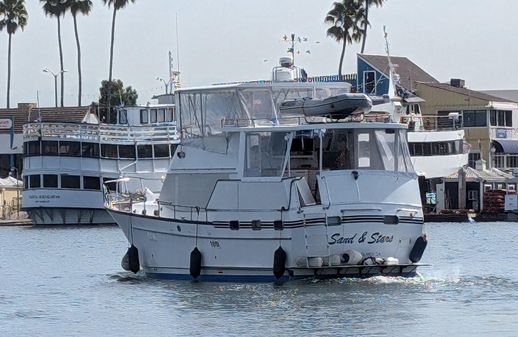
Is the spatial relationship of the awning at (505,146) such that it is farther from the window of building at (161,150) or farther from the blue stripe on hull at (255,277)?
the blue stripe on hull at (255,277)

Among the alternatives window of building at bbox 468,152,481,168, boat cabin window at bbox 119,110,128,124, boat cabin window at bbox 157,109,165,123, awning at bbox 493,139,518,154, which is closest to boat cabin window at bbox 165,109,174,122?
boat cabin window at bbox 157,109,165,123

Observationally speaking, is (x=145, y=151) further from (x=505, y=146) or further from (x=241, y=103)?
(x=241, y=103)

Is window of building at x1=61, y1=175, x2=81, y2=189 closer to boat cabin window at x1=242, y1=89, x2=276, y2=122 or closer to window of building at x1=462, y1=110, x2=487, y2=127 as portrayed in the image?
window of building at x1=462, y1=110, x2=487, y2=127

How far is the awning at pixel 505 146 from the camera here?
100188 mm

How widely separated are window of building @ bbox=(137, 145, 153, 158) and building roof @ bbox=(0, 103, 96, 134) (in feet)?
94.7

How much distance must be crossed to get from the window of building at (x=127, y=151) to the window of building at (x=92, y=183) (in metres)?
2.05

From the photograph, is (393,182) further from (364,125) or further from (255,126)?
(255,126)

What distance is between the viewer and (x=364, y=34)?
11012 centimetres

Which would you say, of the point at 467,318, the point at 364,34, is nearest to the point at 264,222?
the point at 467,318

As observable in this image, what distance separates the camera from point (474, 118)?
335ft

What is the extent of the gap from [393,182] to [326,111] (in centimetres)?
259

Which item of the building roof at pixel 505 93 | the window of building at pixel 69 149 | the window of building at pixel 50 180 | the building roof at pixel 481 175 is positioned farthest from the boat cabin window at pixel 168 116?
the building roof at pixel 505 93

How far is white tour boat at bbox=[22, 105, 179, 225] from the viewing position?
260ft

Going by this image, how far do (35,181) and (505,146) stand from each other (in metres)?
35.4
